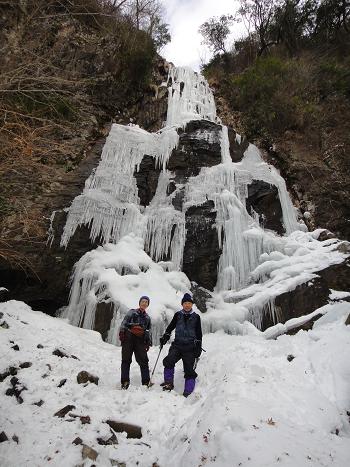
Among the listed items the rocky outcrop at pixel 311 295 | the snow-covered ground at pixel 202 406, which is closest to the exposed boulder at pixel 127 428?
the snow-covered ground at pixel 202 406

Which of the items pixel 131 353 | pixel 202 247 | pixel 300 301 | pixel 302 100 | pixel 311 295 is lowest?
pixel 131 353

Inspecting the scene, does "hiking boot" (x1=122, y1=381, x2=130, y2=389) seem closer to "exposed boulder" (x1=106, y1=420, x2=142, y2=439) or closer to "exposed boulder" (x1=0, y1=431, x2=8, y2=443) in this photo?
"exposed boulder" (x1=106, y1=420, x2=142, y2=439)

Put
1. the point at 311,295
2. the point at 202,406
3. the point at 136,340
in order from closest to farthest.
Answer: the point at 202,406
the point at 136,340
the point at 311,295

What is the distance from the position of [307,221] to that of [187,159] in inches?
167

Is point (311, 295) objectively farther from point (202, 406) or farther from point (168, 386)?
point (202, 406)

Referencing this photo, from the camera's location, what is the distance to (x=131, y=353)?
4.93 metres

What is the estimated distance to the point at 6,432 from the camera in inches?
130

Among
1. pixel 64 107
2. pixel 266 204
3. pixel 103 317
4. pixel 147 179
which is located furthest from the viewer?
pixel 64 107

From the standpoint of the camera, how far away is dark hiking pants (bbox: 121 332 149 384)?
16.0 ft

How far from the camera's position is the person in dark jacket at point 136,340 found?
4.88m

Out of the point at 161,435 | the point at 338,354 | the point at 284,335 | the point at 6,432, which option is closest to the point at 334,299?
the point at 284,335

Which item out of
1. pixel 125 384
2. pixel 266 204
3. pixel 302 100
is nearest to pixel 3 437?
pixel 125 384

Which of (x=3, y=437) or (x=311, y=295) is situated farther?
(x=311, y=295)

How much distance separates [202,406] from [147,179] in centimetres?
810
